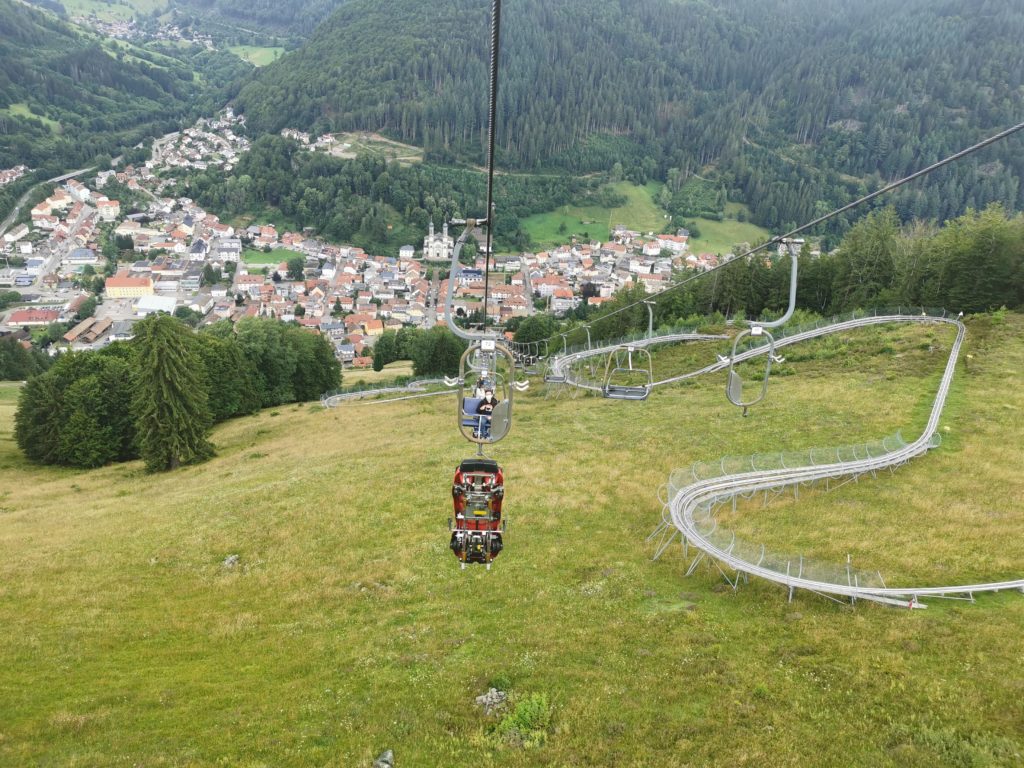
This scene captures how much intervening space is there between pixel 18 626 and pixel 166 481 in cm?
1975

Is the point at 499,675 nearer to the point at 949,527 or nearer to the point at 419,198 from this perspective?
the point at 949,527

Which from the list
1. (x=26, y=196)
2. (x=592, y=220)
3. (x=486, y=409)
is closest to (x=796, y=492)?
(x=486, y=409)

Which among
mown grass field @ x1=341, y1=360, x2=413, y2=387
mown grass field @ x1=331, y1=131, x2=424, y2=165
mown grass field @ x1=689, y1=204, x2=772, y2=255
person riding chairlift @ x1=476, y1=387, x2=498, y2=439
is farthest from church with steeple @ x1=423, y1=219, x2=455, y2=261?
person riding chairlift @ x1=476, y1=387, x2=498, y2=439

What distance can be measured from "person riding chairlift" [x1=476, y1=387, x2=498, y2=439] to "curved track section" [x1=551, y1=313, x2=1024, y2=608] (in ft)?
25.5

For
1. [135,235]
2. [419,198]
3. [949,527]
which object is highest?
[419,198]

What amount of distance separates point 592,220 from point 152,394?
153209 mm

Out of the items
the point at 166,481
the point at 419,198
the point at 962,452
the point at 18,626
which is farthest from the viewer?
the point at 419,198

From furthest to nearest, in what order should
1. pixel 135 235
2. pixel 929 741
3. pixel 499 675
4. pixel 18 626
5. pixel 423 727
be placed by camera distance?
1. pixel 135 235
2. pixel 18 626
3. pixel 499 675
4. pixel 423 727
5. pixel 929 741

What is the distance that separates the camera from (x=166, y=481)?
34.6 meters

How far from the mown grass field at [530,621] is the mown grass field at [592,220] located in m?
140

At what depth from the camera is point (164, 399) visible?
37219 mm

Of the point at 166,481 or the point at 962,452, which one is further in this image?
the point at 166,481

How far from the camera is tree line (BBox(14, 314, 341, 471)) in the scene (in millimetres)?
37312

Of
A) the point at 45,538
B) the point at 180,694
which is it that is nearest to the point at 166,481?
the point at 45,538
